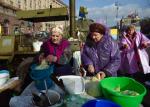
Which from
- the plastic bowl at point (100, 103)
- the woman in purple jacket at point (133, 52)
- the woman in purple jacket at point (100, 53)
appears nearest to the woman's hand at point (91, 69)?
the woman in purple jacket at point (100, 53)

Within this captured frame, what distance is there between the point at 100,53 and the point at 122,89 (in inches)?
31.4

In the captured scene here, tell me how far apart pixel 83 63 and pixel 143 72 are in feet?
5.71

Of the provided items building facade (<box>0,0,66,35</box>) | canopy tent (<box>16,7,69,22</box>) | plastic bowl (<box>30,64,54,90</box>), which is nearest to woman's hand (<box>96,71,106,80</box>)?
plastic bowl (<box>30,64,54,90</box>)

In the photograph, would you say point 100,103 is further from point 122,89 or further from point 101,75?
point 101,75

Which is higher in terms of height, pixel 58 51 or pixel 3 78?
pixel 58 51

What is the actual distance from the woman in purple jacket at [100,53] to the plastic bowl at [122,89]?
516 millimetres

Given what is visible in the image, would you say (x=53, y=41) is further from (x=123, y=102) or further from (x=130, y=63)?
(x=123, y=102)

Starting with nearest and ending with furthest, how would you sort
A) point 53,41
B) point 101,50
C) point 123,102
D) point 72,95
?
point 123,102, point 72,95, point 101,50, point 53,41

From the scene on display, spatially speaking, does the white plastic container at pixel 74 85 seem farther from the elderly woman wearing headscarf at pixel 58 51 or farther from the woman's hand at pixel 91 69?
the elderly woman wearing headscarf at pixel 58 51

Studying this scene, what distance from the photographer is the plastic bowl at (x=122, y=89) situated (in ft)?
8.96

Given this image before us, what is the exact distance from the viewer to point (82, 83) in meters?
3.21

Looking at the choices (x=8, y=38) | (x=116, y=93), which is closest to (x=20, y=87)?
(x=116, y=93)

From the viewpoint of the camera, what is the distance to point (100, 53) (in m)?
3.90

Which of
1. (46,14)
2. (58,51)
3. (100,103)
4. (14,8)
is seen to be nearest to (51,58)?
(58,51)
